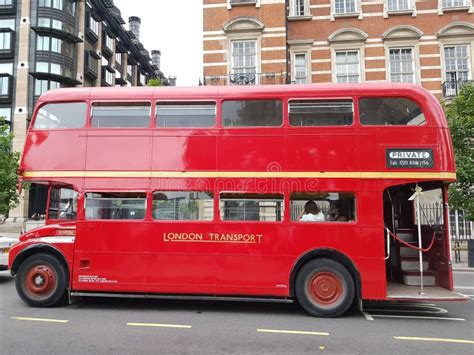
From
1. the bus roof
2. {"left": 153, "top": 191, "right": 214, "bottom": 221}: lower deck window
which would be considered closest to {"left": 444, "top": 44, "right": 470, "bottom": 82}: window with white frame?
the bus roof

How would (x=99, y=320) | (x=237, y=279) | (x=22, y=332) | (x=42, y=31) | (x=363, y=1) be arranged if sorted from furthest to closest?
1. (x=42, y=31)
2. (x=363, y=1)
3. (x=237, y=279)
4. (x=99, y=320)
5. (x=22, y=332)

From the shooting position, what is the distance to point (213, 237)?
26.5 feet

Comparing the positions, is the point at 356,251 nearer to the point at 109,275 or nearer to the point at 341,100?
the point at 341,100

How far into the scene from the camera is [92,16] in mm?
41094

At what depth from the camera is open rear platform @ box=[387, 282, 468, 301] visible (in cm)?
745

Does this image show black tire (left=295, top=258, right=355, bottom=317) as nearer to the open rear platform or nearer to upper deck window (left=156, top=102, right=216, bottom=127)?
the open rear platform

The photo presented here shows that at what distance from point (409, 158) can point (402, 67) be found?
1850 centimetres

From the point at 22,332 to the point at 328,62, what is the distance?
2184 cm

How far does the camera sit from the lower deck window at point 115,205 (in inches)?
327

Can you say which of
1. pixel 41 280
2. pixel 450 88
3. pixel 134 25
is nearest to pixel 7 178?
pixel 41 280

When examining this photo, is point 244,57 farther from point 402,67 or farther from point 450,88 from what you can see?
point 450,88

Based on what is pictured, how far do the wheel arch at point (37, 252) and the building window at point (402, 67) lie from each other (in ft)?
69.4

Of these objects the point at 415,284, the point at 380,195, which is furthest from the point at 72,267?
the point at 415,284

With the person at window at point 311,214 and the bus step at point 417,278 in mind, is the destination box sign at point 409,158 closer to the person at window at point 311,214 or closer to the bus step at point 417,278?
the person at window at point 311,214
